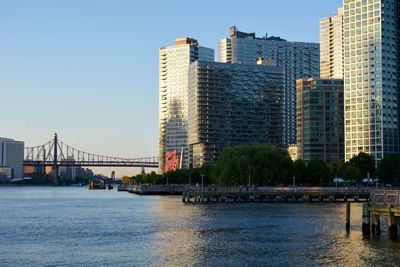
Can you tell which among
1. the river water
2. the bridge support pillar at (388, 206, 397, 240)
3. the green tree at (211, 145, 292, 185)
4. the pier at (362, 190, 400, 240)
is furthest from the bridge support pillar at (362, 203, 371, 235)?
the green tree at (211, 145, 292, 185)

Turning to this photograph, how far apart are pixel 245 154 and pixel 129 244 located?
108 meters

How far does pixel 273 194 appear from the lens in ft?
518

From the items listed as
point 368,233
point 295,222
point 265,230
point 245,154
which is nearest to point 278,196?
point 245,154

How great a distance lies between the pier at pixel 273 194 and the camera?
517ft

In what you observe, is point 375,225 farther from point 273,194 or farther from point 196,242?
point 273,194

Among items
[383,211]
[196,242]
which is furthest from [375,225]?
[196,242]

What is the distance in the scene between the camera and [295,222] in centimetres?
9669

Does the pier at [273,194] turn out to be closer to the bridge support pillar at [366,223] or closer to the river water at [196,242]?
the river water at [196,242]

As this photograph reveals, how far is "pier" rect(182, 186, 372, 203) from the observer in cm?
15762

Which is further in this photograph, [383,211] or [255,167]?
[255,167]

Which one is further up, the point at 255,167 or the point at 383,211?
the point at 255,167

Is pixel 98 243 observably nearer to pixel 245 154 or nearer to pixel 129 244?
pixel 129 244

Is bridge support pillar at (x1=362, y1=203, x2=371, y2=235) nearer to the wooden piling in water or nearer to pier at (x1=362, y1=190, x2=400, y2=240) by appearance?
pier at (x1=362, y1=190, x2=400, y2=240)

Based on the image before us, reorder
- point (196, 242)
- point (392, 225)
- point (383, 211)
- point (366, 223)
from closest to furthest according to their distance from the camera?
1. point (392, 225)
2. point (383, 211)
3. point (196, 242)
4. point (366, 223)
